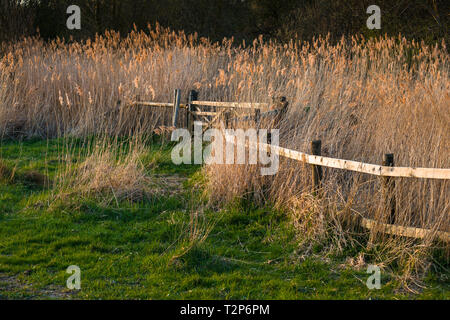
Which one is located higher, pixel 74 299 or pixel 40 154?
pixel 40 154

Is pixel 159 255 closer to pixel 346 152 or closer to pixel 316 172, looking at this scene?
pixel 316 172

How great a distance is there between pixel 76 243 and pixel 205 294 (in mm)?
1736

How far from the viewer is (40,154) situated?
8.63 meters

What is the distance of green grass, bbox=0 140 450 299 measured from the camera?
402 cm

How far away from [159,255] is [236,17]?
1740 centimetres

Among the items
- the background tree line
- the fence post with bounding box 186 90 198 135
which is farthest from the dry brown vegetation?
the background tree line

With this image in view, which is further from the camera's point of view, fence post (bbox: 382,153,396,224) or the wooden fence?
fence post (bbox: 382,153,396,224)

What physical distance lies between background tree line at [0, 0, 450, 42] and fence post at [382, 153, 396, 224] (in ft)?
27.5

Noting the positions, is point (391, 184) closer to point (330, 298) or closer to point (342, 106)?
point (330, 298)

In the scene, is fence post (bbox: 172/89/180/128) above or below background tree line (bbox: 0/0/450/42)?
below

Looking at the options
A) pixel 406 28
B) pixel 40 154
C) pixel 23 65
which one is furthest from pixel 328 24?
pixel 40 154

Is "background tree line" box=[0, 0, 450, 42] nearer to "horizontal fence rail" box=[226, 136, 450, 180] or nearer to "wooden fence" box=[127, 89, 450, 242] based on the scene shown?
Result: "wooden fence" box=[127, 89, 450, 242]

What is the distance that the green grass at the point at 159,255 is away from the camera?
402 centimetres

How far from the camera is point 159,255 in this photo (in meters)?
4.71
